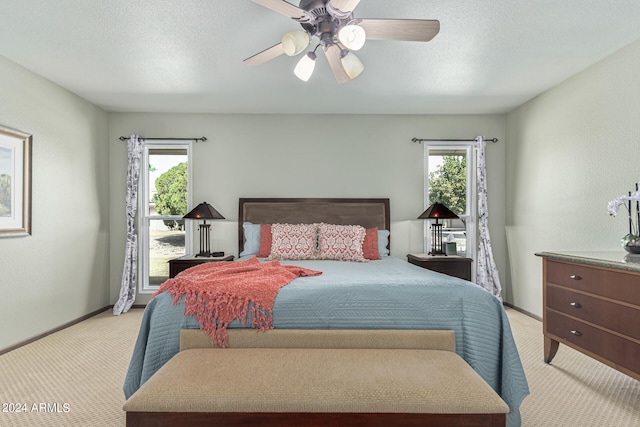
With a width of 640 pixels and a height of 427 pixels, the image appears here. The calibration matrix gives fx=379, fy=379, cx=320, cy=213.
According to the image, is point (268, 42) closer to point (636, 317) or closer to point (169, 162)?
point (169, 162)

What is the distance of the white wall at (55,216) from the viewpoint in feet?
11.4

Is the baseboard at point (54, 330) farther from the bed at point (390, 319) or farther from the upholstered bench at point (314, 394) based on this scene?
the upholstered bench at point (314, 394)

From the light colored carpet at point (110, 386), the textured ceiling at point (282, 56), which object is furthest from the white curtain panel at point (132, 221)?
the light colored carpet at point (110, 386)

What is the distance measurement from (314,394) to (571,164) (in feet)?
11.8

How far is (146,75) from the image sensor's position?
370 cm

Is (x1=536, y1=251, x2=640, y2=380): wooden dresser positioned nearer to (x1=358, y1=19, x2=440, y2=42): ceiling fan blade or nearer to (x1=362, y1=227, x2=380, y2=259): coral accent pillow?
(x1=362, y1=227, x2=380, y2=259): coral accent pillow

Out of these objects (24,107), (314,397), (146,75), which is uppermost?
(146,75)

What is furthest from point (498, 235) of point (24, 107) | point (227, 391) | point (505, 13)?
point (24, 107)

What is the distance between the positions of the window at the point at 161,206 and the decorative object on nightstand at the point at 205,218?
1.03 ft

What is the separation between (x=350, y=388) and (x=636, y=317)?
1898 millimetres

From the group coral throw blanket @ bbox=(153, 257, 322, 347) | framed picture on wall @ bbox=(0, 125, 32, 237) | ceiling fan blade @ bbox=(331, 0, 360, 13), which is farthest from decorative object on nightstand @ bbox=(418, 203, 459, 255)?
framed picture on wall @ bbox=(0, 125, 32, 237)

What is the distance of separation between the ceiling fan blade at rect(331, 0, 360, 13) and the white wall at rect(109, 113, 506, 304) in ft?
10.2

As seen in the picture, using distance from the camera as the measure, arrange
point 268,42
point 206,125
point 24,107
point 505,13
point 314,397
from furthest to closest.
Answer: point 206,125, point 24,107, point 268,42, point 505,13, point 314,397

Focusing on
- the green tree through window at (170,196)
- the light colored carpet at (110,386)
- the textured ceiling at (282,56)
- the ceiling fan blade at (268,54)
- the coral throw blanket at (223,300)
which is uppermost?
the textured ceiling at (282,56)
